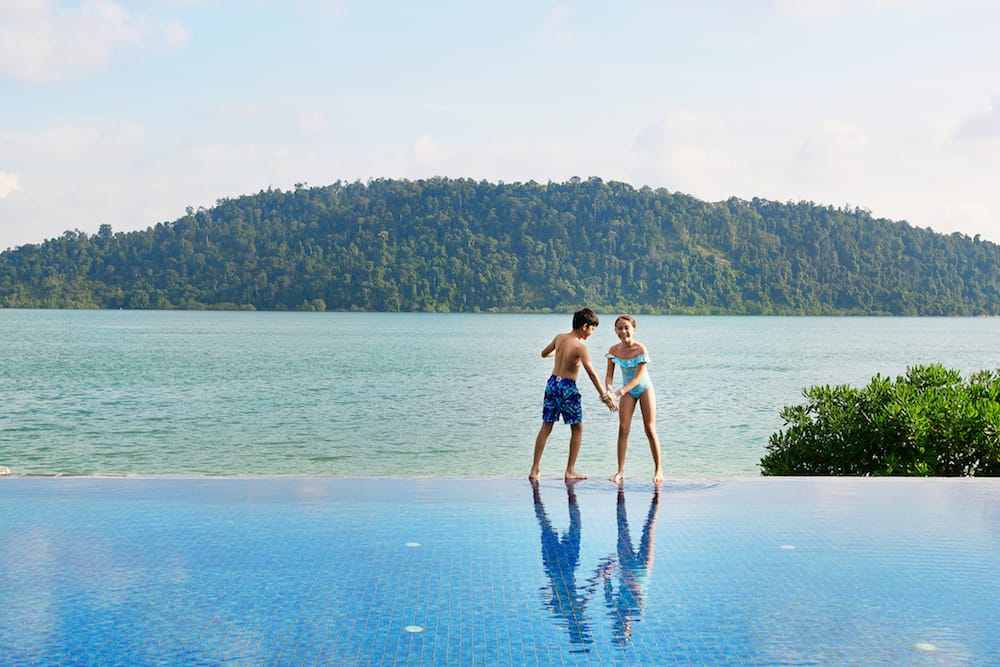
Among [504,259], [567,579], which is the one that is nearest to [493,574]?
[567,579]

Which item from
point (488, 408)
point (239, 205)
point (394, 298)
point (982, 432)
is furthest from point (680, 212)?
point (982, 432)

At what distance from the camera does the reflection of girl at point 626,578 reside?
14.6 ft

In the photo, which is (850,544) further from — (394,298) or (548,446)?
(394,298)

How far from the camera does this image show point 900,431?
30.8 feet

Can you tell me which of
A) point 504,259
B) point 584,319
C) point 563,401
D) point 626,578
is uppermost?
point 504,259

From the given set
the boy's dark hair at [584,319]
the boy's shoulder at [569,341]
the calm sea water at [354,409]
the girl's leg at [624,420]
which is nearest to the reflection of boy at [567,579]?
the girl's leg at [624,420]

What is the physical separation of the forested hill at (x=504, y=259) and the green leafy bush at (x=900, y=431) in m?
135

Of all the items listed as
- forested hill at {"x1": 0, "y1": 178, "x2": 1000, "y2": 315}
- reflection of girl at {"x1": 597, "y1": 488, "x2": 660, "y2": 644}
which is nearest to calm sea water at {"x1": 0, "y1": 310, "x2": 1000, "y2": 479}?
reflection of girl at {"x1": 597, "y1": 488, "x2": 660, "y2": 644}

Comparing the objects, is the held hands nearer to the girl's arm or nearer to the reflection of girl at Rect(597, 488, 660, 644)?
the girl's arm

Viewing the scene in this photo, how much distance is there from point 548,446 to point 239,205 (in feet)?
479

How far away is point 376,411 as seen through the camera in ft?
90.0

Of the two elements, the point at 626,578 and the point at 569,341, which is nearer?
the point at 626,578

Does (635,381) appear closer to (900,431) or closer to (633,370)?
(633,370)

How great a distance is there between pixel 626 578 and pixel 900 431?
17.2 feet
